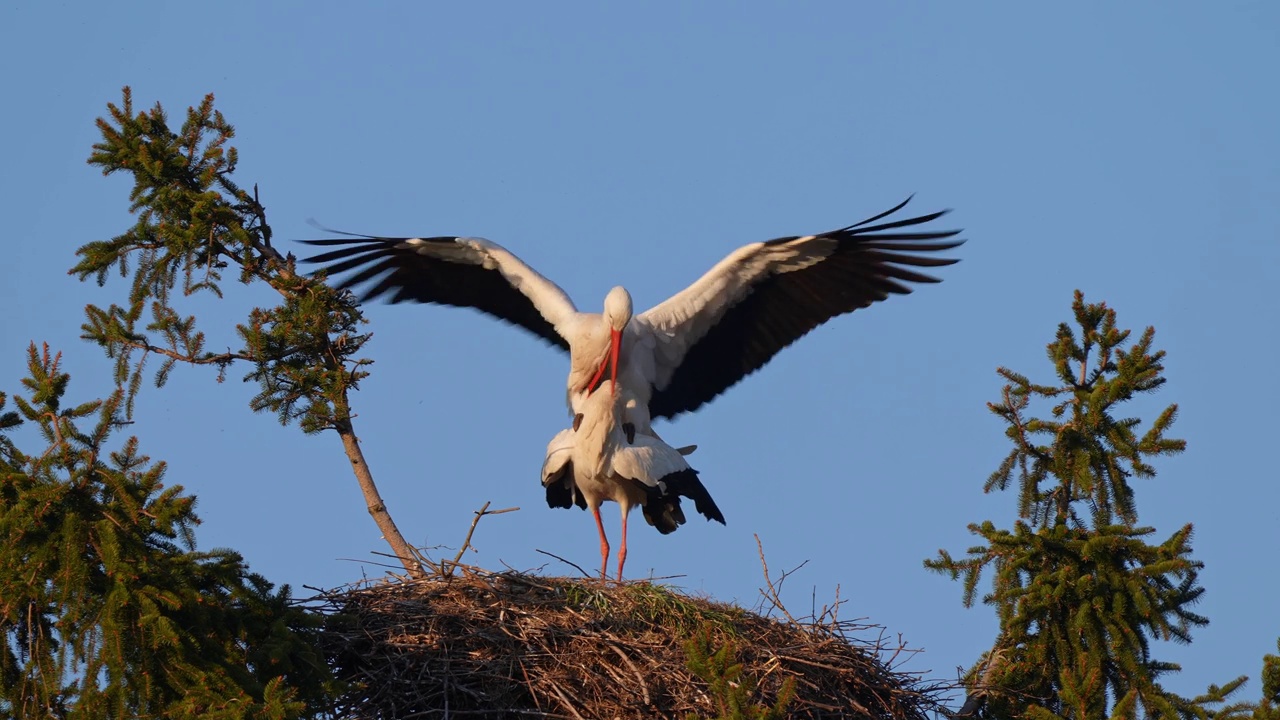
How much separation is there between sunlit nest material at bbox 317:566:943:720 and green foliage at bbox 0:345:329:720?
1.35 meters

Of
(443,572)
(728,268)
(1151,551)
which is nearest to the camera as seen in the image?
(1151,551)

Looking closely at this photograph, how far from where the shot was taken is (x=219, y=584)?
6.30 m

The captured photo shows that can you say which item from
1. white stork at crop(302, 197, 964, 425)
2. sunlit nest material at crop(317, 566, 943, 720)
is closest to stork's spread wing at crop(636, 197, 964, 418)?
white stork at crop(302, 197, 964, 425)

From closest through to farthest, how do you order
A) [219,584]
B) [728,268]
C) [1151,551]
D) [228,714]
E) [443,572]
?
[228,714]
[219,584]
[1151,551]
[443,572]
[728,268]

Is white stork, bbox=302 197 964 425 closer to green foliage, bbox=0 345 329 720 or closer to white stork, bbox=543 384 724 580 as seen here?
white stork, bbox=543 384 724 580

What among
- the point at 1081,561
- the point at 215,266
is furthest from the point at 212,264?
the point at 1081,561

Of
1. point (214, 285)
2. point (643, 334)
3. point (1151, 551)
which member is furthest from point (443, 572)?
point (1151, 551)

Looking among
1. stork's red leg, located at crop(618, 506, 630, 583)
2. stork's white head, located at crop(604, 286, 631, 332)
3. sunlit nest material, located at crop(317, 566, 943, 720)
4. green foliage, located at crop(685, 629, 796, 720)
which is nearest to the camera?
green foliage, located at crop(685, 629, 796, 720)

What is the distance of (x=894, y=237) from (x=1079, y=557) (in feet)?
10.9

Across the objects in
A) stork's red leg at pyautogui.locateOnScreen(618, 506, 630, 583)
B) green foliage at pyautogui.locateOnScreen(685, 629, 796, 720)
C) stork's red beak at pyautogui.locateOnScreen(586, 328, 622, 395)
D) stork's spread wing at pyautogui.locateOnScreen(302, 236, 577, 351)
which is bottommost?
green foliage at pyautogui.locateOnScreen(685, 629, 796, 720)

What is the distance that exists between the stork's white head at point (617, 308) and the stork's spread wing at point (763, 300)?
0.40 meters

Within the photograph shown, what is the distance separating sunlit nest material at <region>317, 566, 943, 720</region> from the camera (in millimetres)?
7785

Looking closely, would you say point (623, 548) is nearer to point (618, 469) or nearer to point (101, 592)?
point (618, 469)

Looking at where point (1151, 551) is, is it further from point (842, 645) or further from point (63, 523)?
point (63, 523)
